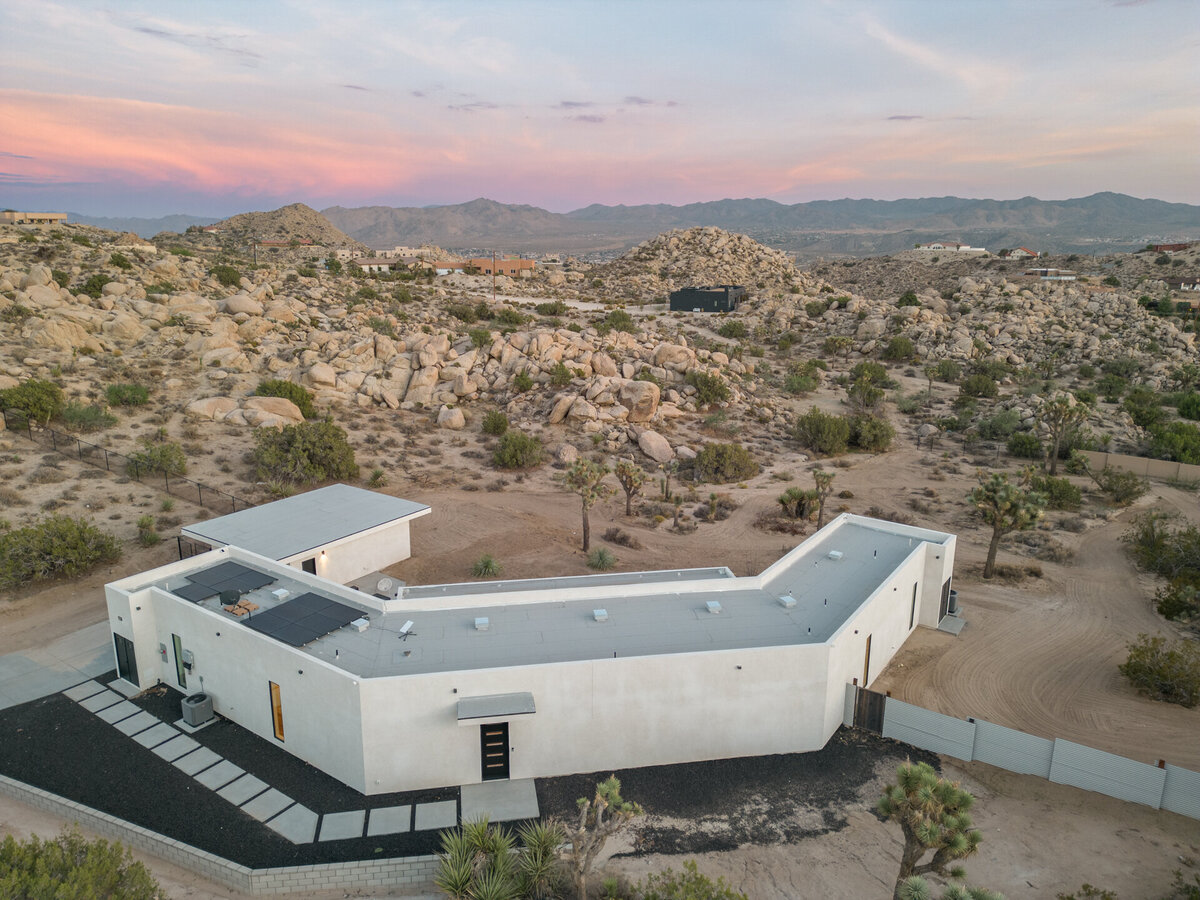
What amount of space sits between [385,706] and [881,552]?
634 inches

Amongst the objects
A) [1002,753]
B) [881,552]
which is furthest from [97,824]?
A: [881,552]

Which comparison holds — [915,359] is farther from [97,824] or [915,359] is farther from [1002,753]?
[97,824]

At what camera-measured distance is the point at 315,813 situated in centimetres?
1466

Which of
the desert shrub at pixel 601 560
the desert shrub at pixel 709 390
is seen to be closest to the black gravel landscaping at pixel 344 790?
the desert shrub at pixel 601 560

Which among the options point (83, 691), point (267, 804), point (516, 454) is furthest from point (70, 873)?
point (516, 454)

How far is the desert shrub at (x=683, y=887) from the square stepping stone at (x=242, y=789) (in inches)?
337

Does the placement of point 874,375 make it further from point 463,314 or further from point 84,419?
point 84,419

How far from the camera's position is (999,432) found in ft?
147

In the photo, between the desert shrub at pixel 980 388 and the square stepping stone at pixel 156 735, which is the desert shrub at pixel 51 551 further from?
the desert shrub at pixel 980 388

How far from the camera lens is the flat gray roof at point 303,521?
22.9 meters

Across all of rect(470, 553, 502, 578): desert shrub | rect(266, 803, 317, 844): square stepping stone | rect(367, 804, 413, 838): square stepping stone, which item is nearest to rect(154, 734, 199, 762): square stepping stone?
rect(266, 803, 317, 844): square stepping stone

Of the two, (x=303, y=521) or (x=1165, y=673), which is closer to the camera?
(x=1165, y=673)

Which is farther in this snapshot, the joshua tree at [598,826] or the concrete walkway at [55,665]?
the concrete walkway at [55,665]

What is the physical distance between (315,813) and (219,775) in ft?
9.38
